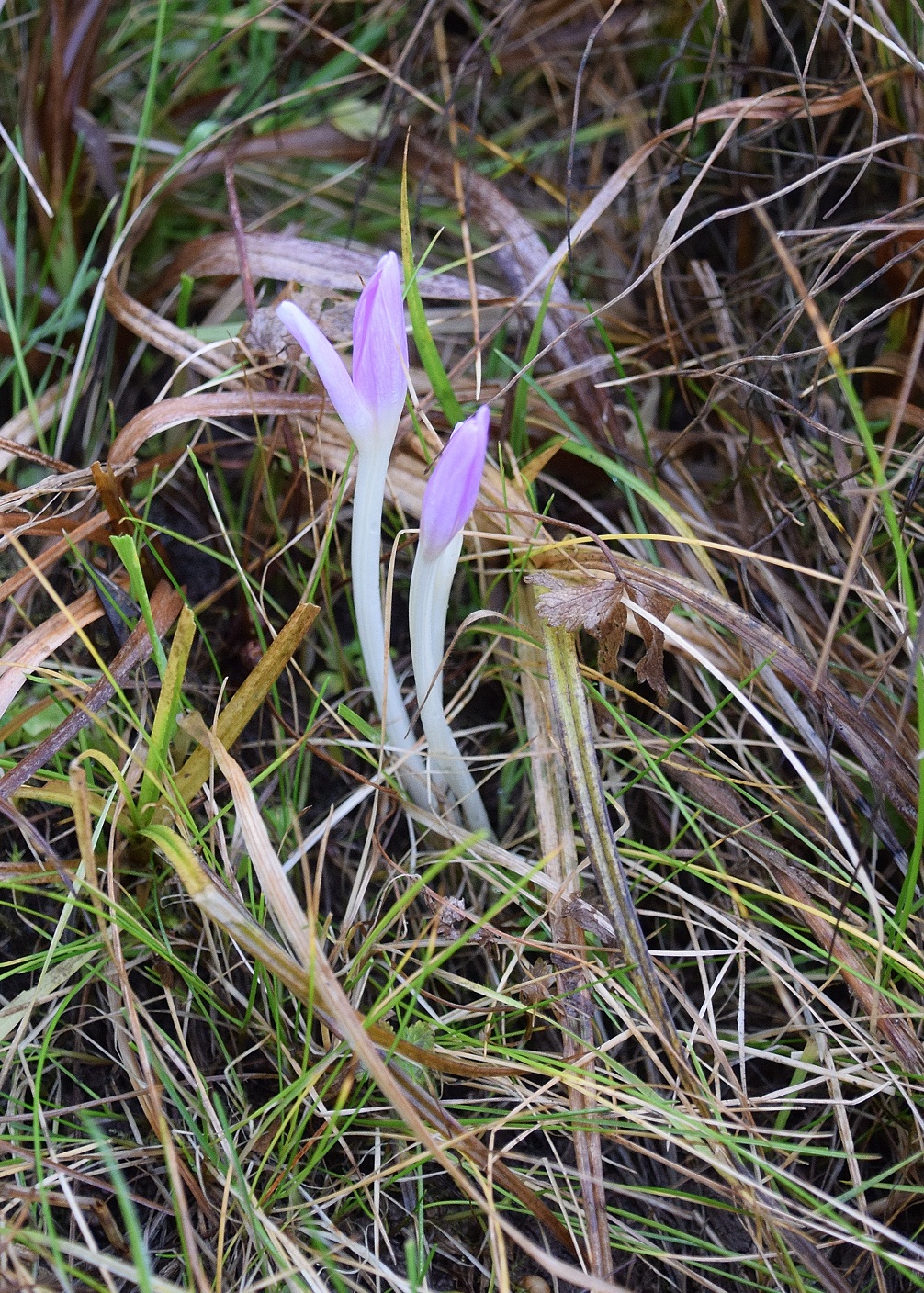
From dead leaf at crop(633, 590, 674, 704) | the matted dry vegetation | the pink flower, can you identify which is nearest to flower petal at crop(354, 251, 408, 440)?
the pink flower

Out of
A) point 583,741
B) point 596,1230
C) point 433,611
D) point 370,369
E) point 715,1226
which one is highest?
point 370,369

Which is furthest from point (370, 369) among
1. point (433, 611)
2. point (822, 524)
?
point (822, 524)

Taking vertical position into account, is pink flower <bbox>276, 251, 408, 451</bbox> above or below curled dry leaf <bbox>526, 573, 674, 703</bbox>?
above

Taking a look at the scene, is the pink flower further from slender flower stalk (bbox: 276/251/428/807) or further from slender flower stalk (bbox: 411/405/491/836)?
slender flower stalk (bbox: 411/405/491/836)

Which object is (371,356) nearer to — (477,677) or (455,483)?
(455,483)

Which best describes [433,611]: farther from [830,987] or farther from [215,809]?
[830,987]

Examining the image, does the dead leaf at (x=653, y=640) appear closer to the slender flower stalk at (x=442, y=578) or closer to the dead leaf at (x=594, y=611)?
the dead leaf at (x=594, y=611)

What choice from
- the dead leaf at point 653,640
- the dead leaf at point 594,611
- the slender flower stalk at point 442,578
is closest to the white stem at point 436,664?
the slender flower stalk at point 442,578
